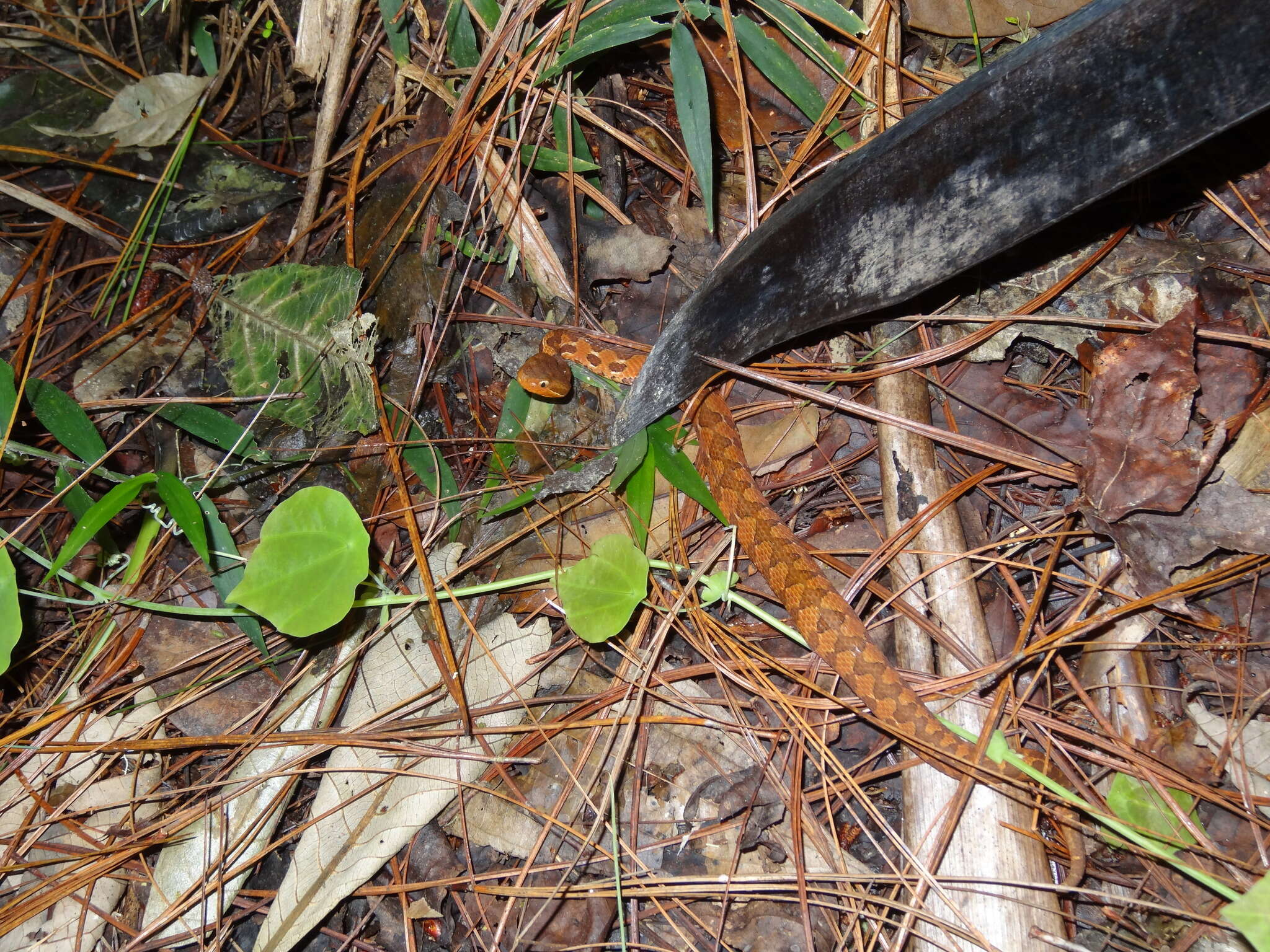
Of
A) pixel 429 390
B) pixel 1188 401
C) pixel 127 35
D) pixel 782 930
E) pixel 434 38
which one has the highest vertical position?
pixel 127 35

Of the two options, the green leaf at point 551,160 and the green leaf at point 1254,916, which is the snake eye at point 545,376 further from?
Answer: the green leaf at point 1254,916

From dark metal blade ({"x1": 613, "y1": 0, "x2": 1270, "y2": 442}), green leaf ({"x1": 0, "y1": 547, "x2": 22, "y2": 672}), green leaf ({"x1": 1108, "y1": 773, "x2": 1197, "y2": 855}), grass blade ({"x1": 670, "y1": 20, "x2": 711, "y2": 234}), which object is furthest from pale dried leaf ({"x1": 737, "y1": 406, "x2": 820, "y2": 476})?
green leaf ({"x1": 0, "y1": 547, "x2": 22, "y2": 672})

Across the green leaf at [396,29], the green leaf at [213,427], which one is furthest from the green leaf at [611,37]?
the green leaf at [213,427]

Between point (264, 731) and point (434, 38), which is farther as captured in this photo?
point (434, 38)

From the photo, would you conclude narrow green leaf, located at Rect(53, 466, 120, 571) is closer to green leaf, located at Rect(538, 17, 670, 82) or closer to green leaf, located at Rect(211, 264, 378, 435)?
green leaf, located at Rect(211, 264, 378, 435)

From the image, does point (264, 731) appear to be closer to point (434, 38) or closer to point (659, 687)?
point (659, 687)

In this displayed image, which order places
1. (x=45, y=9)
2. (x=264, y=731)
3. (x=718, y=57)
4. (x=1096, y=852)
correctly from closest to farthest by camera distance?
1. (x=1096, y=852)
2. (x=264, y=731)
3. (x=718, y=57)
4. (x=45, y=9)

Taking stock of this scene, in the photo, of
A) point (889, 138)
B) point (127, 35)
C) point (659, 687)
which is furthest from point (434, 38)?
point (659, 687)
